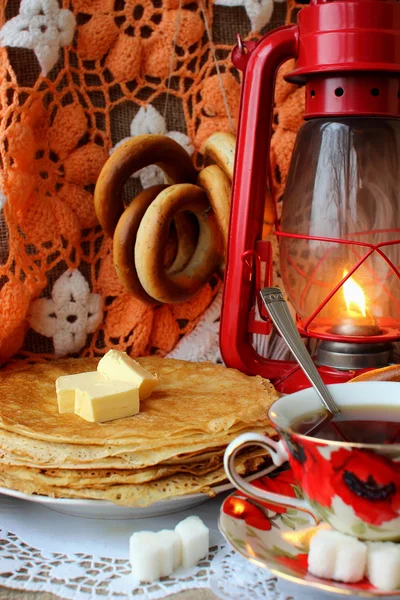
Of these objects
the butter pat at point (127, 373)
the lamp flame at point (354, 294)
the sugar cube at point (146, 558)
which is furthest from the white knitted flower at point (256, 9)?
the sugar cube at point (146, 558)

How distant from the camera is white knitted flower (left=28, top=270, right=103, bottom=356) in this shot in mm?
1012

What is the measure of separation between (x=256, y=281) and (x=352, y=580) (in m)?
0.45

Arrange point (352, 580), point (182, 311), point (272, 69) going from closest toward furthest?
1. point (352, 580)
2. point (272, 69)
3. point (182, 311)

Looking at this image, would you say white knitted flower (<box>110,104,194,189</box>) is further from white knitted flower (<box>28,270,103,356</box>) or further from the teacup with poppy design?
the teacup with poppy design

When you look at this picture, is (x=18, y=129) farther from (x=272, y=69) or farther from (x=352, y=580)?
(x=352, y=580)

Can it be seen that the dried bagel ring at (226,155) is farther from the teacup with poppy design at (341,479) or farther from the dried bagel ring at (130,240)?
the teacup with poppy design at (341,479)

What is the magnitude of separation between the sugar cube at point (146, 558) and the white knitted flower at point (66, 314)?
0.45 meters

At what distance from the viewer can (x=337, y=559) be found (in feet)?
1.79

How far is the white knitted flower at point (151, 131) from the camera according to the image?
1.04 meters

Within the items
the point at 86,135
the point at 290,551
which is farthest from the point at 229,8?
the point at 290,551

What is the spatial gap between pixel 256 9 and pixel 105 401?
0.62 m

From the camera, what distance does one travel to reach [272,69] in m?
0.88

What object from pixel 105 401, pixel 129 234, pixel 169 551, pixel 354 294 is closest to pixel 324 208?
pixel 354 294

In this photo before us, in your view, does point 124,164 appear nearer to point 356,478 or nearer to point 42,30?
point 42,30
